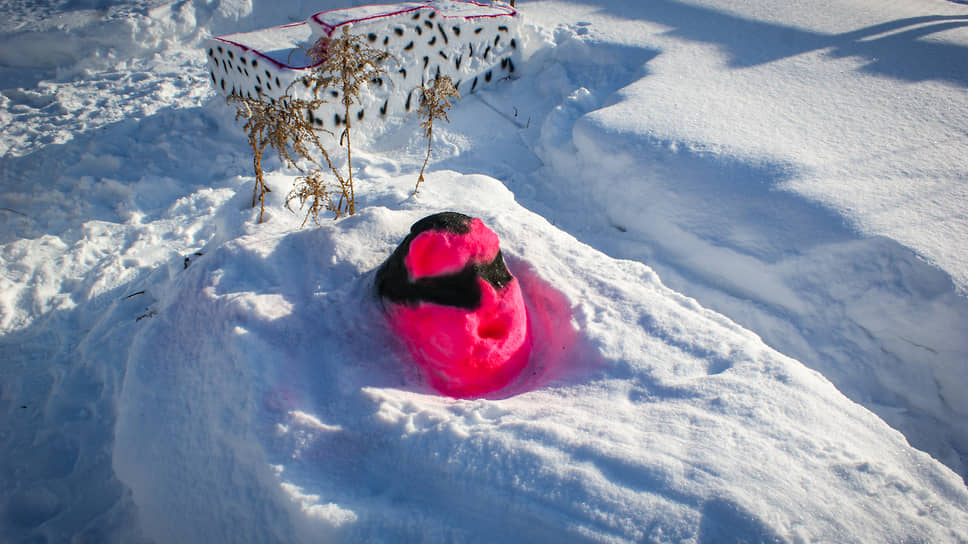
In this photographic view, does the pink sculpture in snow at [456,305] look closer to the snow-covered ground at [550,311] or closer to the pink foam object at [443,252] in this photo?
the pink foam object at [443,252]

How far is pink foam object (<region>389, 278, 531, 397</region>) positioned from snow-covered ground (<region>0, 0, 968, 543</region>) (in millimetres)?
97

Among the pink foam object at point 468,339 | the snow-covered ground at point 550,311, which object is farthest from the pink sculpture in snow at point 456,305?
the snow-covered ground at point 550,311

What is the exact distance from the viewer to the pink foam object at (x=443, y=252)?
173 centimetres

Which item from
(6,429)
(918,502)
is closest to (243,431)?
(6,429)

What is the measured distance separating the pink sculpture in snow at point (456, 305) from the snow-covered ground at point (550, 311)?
0.12m

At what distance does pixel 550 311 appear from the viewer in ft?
6.91

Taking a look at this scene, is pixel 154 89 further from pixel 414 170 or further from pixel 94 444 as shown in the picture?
pixel 94 444

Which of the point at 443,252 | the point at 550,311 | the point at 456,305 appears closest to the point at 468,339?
the point at 456,305

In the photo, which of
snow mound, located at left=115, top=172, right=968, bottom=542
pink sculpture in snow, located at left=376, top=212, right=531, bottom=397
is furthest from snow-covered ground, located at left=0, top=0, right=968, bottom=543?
pink sculpture in snow, located at left=376, top=212, right=531, bottom=397

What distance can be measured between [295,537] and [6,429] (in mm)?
1647

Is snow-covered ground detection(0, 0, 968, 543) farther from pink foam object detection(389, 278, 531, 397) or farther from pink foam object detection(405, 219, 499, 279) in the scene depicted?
pink foam object detection(405, 219, 499, 279)

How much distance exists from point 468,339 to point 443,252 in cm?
33

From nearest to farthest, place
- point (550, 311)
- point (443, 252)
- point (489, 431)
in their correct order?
point (489, 431) → point (443, 252) → point (550, 311)

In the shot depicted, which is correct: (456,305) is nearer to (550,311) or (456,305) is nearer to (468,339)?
(468,339)
